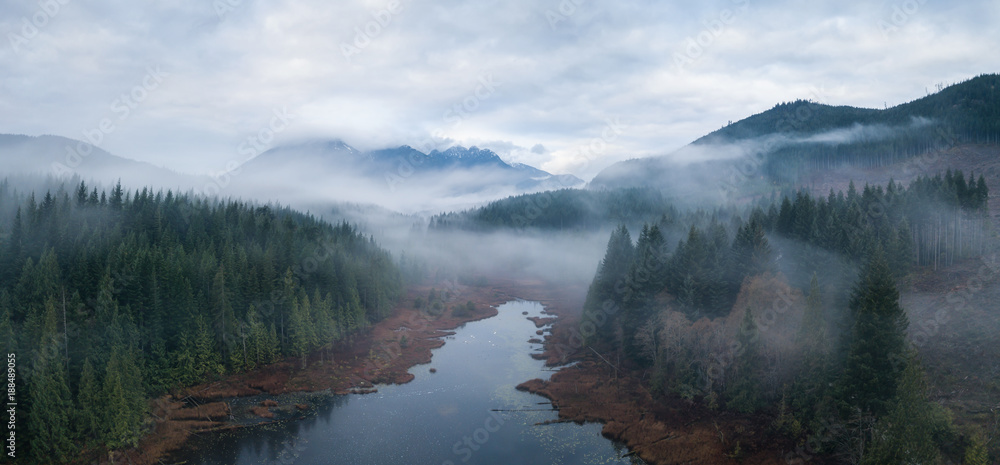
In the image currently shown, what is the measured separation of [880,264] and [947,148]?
211 metres

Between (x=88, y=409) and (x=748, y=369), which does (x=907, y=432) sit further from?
(x=88, y=409)

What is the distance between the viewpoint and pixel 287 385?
69250 millimetres

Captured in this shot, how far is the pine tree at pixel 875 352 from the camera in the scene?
38.4 m

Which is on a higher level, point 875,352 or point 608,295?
point 875,352

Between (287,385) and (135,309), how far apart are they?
838 inches

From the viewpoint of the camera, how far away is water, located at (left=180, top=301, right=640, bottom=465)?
4806 centimetres

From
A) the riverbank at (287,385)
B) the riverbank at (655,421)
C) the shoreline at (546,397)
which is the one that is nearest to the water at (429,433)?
the riverbank at (655,421)

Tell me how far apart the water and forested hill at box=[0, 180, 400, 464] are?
1127cm

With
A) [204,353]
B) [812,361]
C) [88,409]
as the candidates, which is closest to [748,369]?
[812,361]

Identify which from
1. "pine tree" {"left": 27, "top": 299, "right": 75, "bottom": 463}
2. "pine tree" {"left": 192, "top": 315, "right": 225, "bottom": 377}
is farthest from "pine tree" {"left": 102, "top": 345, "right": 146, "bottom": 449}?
"pine tree" {"left": 192, "top": 315, "right": 225, "bottom": 377}

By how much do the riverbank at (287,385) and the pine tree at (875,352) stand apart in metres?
53.4

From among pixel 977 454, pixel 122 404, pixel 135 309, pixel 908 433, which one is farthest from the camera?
pixel 135 309

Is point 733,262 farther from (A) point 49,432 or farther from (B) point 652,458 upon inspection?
(A) point 49,432

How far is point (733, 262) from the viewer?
→ 66.8 m
